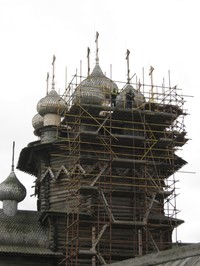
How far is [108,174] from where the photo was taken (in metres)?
25.3

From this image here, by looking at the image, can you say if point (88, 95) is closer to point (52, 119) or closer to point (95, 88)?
point (95, 88)

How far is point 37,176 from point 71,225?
5.34 m

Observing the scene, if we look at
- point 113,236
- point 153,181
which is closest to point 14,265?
point 113,236

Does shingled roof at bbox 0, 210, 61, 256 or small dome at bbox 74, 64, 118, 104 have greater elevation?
small dome at bbox 74, 64, 118, 104

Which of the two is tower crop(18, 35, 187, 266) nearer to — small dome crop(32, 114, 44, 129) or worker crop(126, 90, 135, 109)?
worker crop(126, 90, 135, 109)

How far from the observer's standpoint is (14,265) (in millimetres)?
24234

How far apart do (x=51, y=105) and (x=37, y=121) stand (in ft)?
5.11

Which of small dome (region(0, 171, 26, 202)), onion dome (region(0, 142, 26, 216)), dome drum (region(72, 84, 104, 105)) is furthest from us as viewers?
small dome (region(0, 171, 26, 202))

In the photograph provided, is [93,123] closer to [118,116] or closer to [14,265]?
[118,116]

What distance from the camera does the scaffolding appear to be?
2450 cm

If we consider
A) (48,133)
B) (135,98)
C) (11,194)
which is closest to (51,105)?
(48,133)

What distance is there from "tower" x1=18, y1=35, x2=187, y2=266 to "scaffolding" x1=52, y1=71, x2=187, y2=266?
36mm

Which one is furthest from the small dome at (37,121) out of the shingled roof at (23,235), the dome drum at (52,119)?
the shingled roof at (23,235)

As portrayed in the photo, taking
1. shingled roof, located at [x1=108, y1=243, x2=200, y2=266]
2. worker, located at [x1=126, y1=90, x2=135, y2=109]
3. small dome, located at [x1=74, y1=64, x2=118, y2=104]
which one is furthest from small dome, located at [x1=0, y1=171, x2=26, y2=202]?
shingled roof, located at [x1=108, y1=243, x2=200, y2=266]
